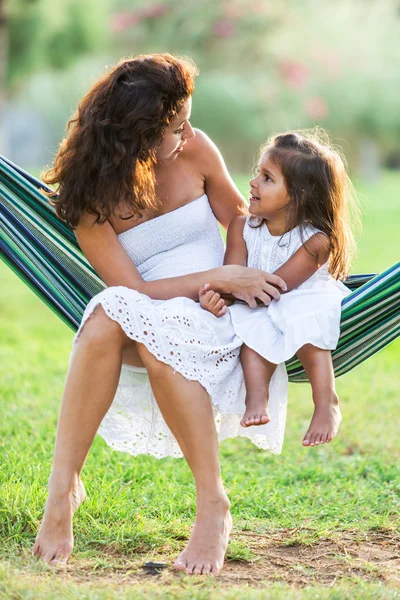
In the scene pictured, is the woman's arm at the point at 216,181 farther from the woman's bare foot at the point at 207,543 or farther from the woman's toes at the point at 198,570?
the woman's toes at the point at 198,570

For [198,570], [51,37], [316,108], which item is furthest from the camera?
[316,108]

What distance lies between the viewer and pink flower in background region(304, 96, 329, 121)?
17984mm

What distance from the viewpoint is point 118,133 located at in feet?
7.55

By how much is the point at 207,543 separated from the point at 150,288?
26.3 inches

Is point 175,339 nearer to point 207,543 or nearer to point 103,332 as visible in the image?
point 103,332

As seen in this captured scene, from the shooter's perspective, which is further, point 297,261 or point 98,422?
point 297,261

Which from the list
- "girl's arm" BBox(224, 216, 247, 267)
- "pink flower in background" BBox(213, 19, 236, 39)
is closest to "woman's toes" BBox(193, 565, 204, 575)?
"girl's arm" BBox(224, 216, 247, 267)

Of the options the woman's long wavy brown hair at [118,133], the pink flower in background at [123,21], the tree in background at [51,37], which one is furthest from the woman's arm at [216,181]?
the pink flower in background at [123,21]

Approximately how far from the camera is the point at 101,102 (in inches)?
90.5

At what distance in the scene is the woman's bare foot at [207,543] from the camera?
2.11 metres

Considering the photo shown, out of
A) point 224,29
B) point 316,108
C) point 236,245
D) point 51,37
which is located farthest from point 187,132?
point 316,108

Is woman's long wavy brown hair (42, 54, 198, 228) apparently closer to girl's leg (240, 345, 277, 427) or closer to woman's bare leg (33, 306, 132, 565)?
woman's bare leg (33, 306, 132, 565)

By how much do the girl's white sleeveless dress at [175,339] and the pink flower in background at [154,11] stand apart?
458 inches

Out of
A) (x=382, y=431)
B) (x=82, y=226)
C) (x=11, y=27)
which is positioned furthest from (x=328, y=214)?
(x=11, y=27)
